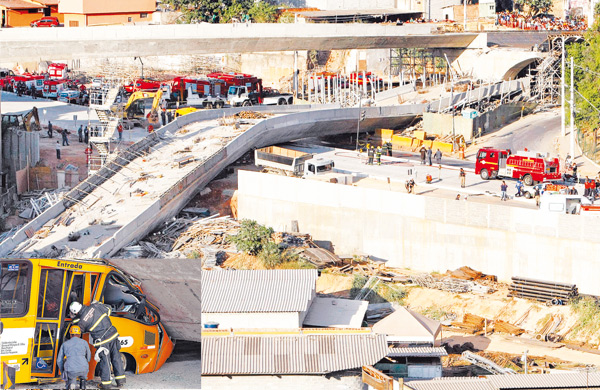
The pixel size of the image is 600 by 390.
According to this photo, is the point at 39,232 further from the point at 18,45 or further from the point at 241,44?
the point at 241,44

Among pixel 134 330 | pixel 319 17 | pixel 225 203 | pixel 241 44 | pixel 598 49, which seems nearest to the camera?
pixel 134 330

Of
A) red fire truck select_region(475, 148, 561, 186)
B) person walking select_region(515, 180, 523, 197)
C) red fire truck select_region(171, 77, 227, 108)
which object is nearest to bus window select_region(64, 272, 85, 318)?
person walking select_region(515, 180, 523, 197)

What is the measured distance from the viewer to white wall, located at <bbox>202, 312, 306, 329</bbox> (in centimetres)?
2945

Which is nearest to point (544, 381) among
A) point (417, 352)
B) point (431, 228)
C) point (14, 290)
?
point (417, 352)

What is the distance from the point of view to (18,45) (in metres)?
60.5


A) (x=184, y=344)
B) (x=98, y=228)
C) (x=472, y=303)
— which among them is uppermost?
(x=184, y=344)

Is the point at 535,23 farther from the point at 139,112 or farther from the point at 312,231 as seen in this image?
the point at 312,231

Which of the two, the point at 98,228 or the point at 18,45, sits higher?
the point at 18,45

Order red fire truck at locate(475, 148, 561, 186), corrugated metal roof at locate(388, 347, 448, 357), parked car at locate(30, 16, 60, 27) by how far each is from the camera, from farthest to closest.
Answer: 1. parked car at locate(30, 16, 60, 27)
2. red fire truck at locate(475, 148, 561, 186)
3. corrugated metal roof at locate(388, 347, 448, 357)

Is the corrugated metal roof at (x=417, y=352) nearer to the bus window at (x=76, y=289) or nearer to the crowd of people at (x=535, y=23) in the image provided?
the bus window at (x=76, y=289)

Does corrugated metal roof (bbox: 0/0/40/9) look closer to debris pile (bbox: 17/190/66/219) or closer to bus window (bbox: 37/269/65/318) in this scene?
debris pile (bbox: 17/190/66/219)

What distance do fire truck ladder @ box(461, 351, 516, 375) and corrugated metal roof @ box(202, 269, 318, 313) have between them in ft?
16.7

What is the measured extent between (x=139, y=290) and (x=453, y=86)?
210ft

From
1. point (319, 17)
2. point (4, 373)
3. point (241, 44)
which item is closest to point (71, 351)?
point (4, 373)
